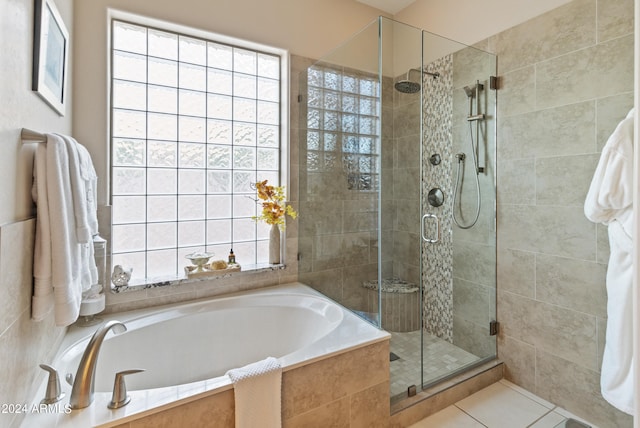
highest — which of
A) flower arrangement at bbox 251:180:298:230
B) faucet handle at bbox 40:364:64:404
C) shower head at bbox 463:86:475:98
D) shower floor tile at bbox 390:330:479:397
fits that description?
shower head at bbox 463:86:475:98

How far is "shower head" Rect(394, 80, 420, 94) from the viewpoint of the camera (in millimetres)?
2166

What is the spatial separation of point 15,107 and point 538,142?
254cm

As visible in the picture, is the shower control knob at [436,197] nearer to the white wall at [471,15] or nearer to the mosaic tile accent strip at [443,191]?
the mosaic tile accent strip at [443,191]

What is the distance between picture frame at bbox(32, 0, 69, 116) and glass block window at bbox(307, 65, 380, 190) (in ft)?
5.01

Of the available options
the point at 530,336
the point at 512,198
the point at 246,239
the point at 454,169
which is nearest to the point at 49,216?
the point at 246,239

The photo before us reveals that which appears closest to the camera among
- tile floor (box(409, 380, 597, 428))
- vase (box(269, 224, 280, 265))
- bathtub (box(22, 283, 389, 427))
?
bathtub (box(22, 283, 389, 427))

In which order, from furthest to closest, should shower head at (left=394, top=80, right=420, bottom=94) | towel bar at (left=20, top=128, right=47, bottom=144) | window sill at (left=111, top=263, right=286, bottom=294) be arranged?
shower head at (left=394, top=80, right=420, bottom=94)
window sill at (left=111, top=263, right=286, bottom=294)
towel bar at (left=20, top=128, right=47, bottom=144)

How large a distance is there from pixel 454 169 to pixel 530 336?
1235 mm

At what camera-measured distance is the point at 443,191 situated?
230cm

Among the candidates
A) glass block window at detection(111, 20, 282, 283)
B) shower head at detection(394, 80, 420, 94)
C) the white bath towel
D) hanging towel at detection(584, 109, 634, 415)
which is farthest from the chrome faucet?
hanging towel at detection(584, 109, 634, 415)

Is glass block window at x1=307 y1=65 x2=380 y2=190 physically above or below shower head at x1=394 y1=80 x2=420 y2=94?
below

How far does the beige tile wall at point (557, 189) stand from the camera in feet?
5.41

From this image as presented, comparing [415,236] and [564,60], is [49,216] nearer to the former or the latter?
[415,236]

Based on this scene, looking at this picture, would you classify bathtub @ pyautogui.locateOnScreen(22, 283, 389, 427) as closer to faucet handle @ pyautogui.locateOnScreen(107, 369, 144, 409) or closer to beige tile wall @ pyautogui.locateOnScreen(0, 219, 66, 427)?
faucet handle @ pyautogui.locateOnScreen(107, 369, 144, 409)
